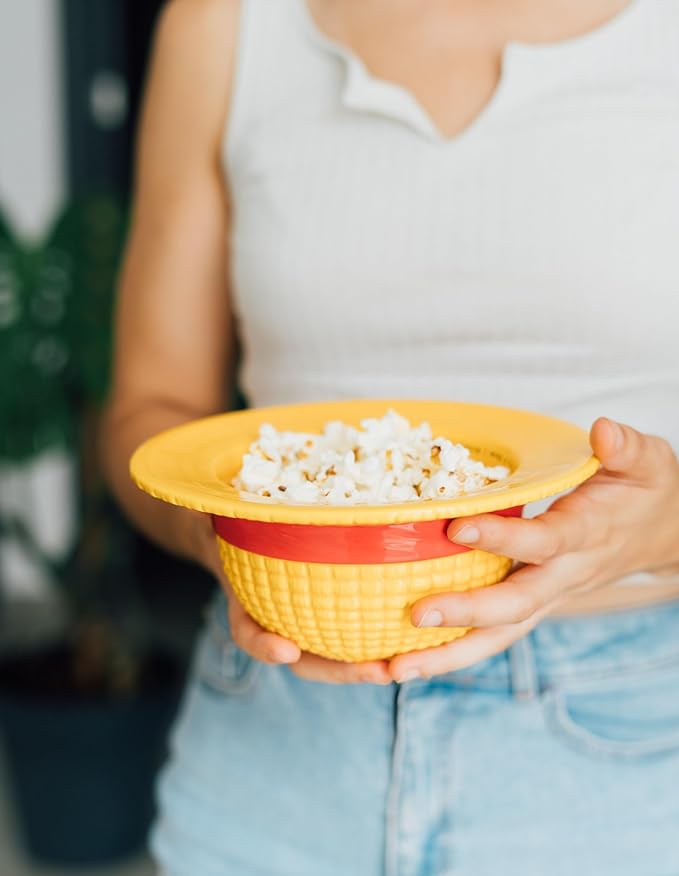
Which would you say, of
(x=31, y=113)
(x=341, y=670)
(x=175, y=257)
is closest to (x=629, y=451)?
(x=341, y=670)

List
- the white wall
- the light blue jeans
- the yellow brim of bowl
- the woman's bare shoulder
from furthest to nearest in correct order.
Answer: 1. the white wall
2. the woman's bare shoulder
3. the light blue jeans
4. the yellow brim of bowl

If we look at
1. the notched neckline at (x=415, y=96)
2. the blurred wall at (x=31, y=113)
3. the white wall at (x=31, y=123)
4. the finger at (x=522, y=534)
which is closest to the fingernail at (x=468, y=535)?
the finger at (x=522, y=534)

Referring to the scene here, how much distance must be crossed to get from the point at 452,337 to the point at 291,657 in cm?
36

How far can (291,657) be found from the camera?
72 centimetres

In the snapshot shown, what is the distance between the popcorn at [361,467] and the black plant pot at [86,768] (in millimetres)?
1446

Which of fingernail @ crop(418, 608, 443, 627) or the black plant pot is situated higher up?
fingernail @ crop(418, 608, 443, 627)

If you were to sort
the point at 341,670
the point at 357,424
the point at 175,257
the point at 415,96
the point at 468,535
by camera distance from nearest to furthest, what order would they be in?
the point at 468,535, the point at 341,670, the point at 357,424, the point at 415,96, the point at 175,257

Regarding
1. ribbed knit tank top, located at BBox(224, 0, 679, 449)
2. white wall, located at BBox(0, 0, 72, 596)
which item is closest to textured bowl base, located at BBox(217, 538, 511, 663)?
ribbed knit tank top, located at BBox(224, 0, 679, 449)

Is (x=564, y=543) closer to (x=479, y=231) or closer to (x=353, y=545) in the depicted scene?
(x=353, y=545)

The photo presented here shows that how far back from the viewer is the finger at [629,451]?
0.66 meters

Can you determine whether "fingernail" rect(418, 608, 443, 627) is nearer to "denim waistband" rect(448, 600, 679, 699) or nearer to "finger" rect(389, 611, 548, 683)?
"finger" rect(389, 611, 548, 683)

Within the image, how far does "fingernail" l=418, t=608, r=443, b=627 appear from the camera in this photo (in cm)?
66

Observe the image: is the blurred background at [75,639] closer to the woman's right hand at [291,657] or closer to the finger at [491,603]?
the woman's right hand at [291,657]

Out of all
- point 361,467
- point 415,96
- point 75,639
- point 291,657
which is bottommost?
point 75,639
